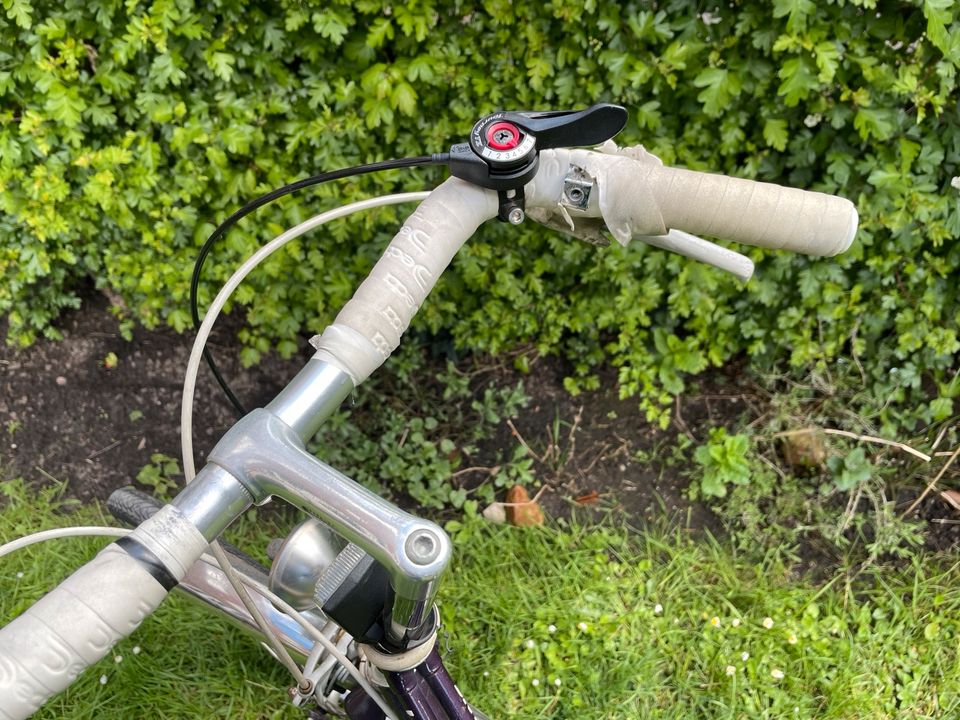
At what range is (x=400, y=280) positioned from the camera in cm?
91

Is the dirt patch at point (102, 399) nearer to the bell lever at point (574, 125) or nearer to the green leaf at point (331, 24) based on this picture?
the green leaf at point (331, 24)

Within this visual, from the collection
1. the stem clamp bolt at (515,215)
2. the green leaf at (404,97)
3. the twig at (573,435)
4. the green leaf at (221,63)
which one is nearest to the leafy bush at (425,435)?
the twig at (573,435)

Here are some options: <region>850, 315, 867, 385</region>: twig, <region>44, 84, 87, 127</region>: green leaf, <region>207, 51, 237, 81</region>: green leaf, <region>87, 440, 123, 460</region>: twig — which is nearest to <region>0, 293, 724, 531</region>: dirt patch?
<region>87, 440, 123, 460</region>: twig

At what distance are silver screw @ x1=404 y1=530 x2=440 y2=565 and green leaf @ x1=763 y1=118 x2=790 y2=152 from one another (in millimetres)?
1638

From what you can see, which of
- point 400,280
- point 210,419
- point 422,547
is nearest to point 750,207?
point 400,280

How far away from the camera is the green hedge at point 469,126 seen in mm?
1835

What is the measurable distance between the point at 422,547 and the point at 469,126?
1.53 meters

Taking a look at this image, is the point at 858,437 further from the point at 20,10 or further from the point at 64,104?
the point at 20,10

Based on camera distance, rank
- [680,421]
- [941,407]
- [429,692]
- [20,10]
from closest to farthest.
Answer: [429,692], [20,10], [941,407], [680,421]

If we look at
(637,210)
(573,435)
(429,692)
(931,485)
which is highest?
(637,210)

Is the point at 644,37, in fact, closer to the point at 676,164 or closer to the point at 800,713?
the point at 676,164

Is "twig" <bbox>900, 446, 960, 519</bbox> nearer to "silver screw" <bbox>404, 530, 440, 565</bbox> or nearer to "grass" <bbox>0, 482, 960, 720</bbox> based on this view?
"grass" <bbox>0, 482, 960, 720</bbox>

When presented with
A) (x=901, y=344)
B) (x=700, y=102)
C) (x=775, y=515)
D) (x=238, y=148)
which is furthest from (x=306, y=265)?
(x=901, y=344)

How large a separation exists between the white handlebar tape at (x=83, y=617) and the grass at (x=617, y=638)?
4.47ft
